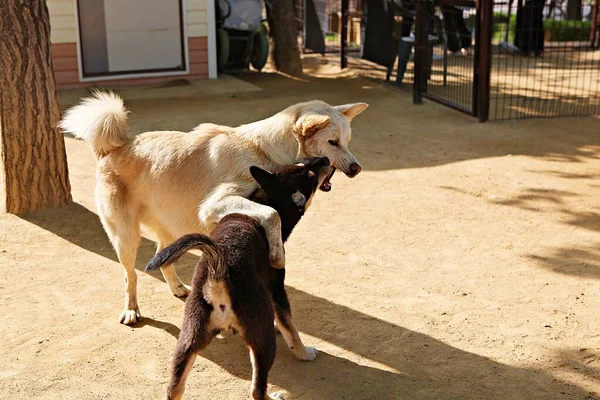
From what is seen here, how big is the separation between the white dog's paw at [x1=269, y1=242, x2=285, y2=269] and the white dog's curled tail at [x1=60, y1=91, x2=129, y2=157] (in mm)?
1364

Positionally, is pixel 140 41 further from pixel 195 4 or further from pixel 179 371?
pixel 179 371

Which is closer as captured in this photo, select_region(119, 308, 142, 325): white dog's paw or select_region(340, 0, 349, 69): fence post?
select_region(119, 308, 142, 325): white dog's paw

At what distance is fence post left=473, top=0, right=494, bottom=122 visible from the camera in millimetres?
9188

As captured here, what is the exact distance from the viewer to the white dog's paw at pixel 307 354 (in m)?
4.06

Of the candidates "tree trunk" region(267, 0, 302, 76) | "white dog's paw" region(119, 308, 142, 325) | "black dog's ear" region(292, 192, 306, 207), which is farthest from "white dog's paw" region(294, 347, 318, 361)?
"tree trunk" region(267, 0, 302, 76)

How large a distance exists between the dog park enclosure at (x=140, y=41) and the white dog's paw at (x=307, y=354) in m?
9.15

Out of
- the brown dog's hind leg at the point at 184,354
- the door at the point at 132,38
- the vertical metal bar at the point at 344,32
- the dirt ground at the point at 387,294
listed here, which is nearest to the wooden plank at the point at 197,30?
the door at the point at 132,38

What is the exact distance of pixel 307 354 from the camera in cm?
407

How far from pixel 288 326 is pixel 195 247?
1.02 meters

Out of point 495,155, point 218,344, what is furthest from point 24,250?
point 495,155

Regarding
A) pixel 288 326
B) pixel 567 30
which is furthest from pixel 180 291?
pixel 567 30

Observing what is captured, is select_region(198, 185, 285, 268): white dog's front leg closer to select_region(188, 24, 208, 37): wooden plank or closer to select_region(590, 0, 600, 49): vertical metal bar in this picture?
select_region(188, 24, 208, 37): wooden plank

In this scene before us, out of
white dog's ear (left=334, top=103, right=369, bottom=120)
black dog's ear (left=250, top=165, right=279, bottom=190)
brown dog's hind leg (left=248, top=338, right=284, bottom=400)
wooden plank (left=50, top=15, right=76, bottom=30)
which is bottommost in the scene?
brown dog's hind leg (left=248, top=338, right=284, bottom=400)

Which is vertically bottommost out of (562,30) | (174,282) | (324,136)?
(174,282)
